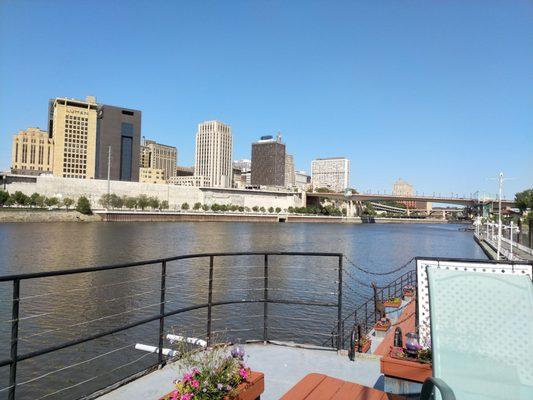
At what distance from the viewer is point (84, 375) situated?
10.6 m

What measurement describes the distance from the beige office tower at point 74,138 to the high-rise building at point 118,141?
4010 mm

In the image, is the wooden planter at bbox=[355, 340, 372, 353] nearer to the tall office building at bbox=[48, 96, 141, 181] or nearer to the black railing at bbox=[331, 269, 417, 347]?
the black railing at bbox=[331, 269, 417, 347]

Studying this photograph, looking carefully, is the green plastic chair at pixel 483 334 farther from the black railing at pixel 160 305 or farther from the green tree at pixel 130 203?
the green tree at pixel 130 203

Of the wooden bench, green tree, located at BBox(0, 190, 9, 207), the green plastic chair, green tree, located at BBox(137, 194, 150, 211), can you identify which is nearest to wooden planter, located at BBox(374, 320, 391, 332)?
the wooden bench

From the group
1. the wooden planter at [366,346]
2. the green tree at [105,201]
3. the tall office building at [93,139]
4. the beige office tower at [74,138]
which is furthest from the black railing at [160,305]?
the beige office tower at [74,138]

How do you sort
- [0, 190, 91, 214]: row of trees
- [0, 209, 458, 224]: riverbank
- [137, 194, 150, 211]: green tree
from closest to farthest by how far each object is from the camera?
[0, 209, 458, 224]: riverbank < [0, 190, 91, 214]: row of trees < [137, 194, 150, 211]: green tree

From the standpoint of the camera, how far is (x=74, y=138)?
15888 cm

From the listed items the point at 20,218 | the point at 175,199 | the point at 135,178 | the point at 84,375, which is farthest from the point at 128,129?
the point at 84,375

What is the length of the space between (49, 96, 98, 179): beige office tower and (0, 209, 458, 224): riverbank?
62502 mm

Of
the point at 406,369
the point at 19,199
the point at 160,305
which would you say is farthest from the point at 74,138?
the point at 406,369

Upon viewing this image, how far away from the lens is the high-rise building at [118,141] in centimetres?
16600

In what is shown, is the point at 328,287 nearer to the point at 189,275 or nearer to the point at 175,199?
the point at 189,275

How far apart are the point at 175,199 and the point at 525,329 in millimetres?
140320

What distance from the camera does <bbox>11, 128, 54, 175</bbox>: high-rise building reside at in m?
162
